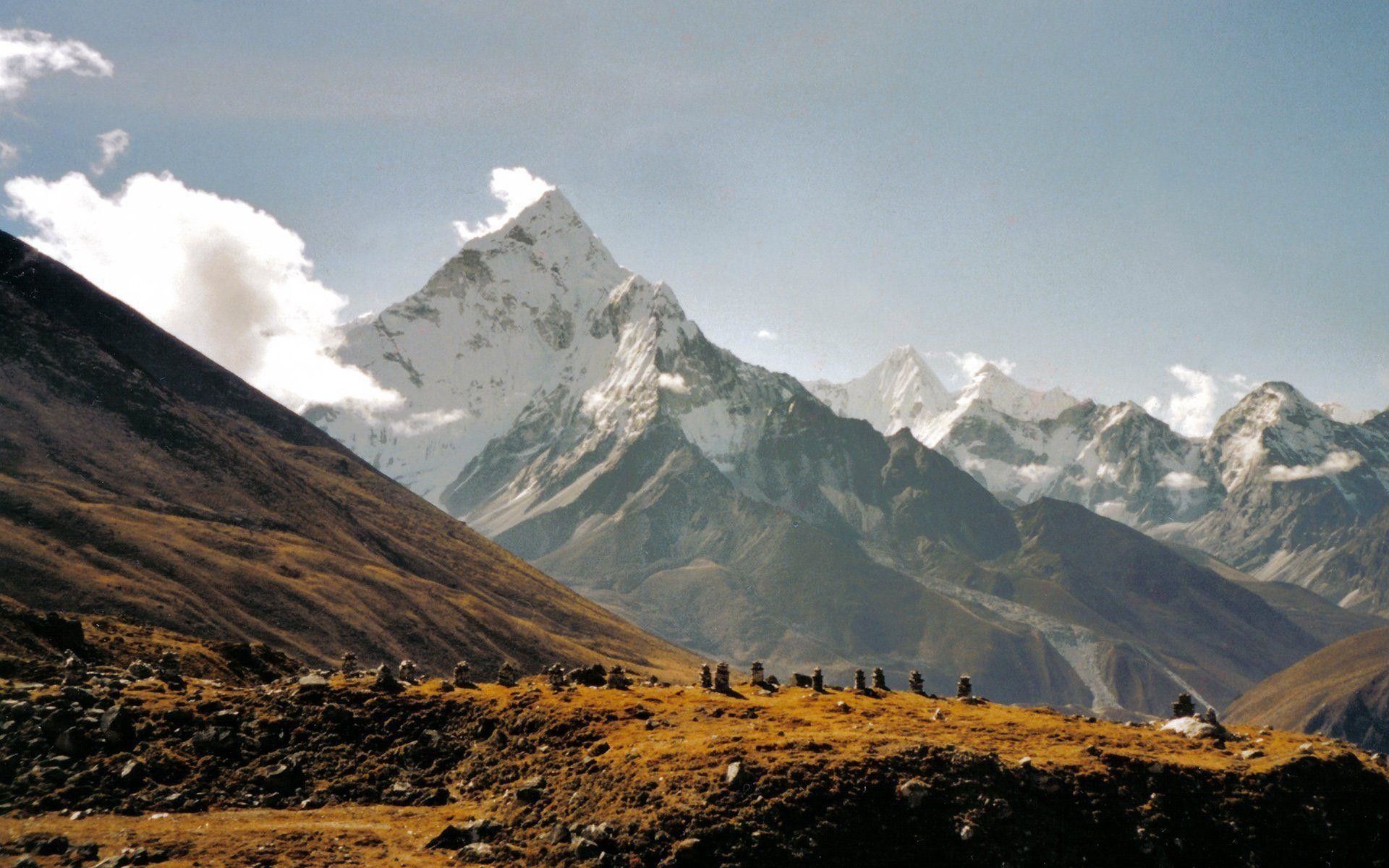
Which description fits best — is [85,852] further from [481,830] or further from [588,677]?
[588,677]

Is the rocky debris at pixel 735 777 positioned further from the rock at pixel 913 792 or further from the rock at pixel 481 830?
the rock at pixel 481 830

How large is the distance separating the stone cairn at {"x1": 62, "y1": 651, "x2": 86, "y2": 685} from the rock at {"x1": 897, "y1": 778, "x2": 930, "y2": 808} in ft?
136

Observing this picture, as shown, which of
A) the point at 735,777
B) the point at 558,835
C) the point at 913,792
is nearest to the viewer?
the point at 558,835

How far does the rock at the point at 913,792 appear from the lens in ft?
126

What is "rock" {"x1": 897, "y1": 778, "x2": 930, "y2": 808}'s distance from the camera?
126 ft

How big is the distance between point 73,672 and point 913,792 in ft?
144

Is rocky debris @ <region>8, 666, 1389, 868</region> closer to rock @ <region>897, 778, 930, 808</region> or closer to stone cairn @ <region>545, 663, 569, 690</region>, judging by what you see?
rock @ <region>897, 778, 930, 808</region>

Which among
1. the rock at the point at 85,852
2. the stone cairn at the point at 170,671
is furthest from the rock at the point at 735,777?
the stone cairn at the point at 170,671

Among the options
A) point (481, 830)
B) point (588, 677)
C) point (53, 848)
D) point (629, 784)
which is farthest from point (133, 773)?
point (588, 677)

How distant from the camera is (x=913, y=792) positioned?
38750mm

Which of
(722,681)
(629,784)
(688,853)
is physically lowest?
(688,853)

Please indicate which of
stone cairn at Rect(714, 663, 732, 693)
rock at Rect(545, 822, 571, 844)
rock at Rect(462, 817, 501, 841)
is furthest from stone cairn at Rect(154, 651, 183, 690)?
stone cairn at Rect(714, 663, 732, 693)

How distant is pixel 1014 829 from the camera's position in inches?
1533

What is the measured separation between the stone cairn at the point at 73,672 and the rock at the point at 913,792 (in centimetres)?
4138
